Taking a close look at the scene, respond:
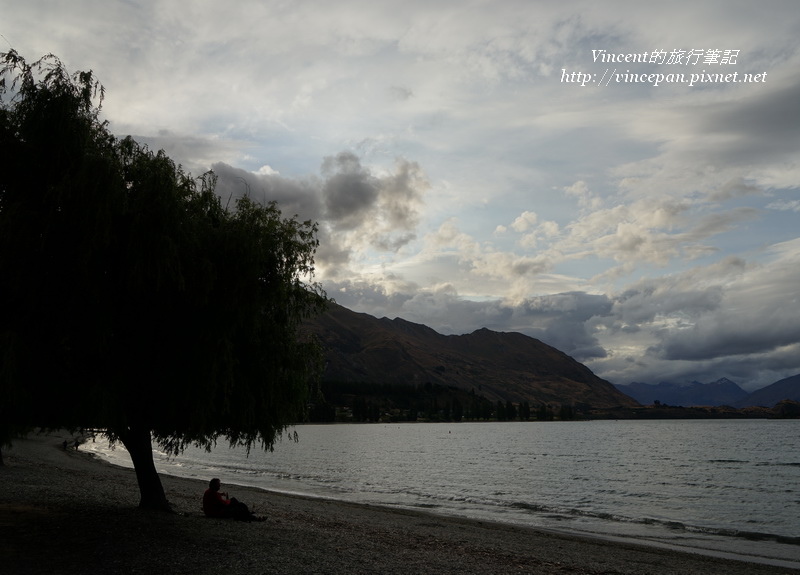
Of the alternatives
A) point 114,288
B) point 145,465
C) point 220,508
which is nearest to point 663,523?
point 220,508

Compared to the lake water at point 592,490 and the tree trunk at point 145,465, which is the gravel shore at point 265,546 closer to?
the tree trunk at point 145,465

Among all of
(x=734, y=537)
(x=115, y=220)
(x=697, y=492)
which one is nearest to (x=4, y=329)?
(x=115, y=220)

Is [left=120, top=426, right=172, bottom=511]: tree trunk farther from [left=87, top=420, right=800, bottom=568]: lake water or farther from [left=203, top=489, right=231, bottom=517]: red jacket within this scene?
[left=87, top=420, right=800, bottom=568]: lake water

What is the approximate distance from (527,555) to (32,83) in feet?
84.3

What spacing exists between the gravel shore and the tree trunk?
83 cm

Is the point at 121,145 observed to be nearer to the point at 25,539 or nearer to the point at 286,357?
the point at 286,357

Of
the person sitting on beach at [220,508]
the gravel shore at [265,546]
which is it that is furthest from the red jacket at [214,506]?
the gravel shore at [265,546]

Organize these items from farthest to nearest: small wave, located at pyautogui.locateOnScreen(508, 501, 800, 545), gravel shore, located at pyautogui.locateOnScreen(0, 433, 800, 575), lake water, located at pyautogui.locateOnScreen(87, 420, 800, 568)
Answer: lake water, located at pyautogui.locateOnScreen(87, 420, 800, 568)
small wave, located at pyautogui.locateOnScreen(508, 501, 800, 545)
gravel shore, located at pyautogui.locateOnScreen(0, 433, 800, 575)

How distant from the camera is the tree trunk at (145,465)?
2127 cm

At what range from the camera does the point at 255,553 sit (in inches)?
733

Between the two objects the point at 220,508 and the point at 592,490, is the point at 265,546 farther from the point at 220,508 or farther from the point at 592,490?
the point at 592,490

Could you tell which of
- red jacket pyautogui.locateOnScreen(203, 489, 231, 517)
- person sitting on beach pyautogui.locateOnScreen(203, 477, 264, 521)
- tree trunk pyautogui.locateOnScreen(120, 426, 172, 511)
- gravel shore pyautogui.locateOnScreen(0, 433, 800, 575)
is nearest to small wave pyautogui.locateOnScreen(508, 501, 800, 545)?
gravel shore pyautogui.locateOnScreen(0, 433, 800, 575)

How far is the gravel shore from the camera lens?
1692 centimetres

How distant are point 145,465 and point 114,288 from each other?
27.6 feet
